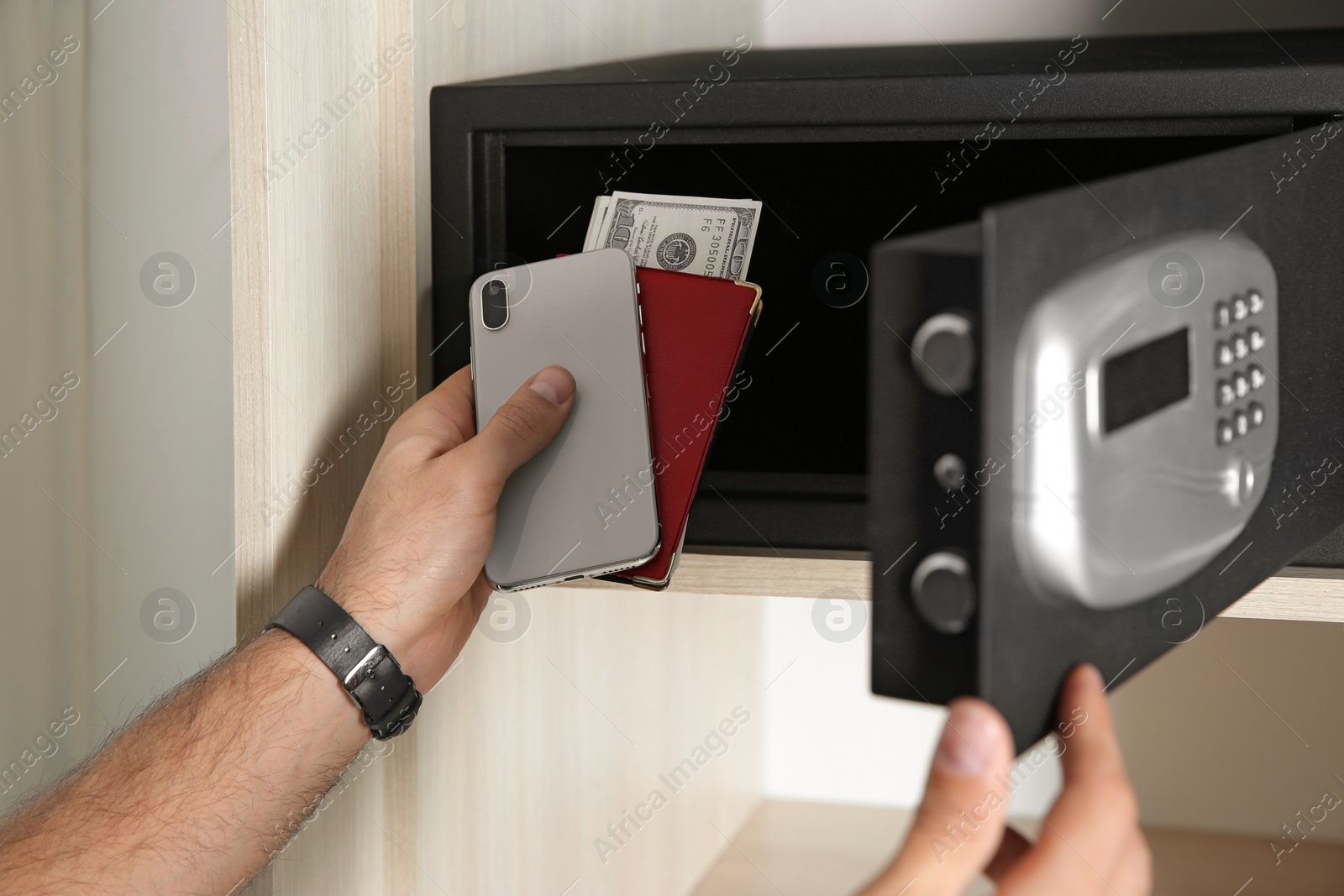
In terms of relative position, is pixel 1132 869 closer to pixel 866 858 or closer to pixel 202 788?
pixel 202 788

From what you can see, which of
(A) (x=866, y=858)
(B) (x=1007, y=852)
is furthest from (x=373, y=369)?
(A) (x=866, y=858)

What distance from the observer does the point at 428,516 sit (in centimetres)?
54

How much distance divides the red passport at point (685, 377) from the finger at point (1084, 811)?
305 millimetres

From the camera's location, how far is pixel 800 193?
66 cm

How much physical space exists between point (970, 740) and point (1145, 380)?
132mm

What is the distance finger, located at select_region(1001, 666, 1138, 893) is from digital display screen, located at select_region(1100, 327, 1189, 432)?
80 mm

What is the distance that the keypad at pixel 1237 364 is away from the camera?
320 millimetres

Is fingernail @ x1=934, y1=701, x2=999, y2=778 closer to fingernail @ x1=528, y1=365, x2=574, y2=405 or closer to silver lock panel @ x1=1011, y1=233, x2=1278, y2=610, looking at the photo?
silver lock panel @ x1=1011, y1=233, x2=1278, y2=610

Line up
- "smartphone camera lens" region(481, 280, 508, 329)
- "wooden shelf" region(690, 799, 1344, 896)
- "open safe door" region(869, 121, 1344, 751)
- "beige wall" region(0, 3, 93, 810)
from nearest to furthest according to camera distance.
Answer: "open safe door" region(869, 121, 1344, 751)
"smartphone camera lens" region(481, 280, 508, 329)
"beige wall" region(0, 3, 93, 810)
"wooden shelf" region(690, 799, 1344, 896)

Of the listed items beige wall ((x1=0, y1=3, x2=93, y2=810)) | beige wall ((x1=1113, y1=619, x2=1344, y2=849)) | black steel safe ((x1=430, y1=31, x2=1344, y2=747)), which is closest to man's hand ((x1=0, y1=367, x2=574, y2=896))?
black steel safe ((x1=430, y1=31, x2=1344, y2=747))

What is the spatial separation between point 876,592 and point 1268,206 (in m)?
0.25

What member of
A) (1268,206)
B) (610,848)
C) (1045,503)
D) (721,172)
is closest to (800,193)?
(721,172)

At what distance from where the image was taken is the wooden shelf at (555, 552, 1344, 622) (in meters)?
0.53

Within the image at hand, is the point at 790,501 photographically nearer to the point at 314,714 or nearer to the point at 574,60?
the point at 314,714
